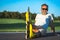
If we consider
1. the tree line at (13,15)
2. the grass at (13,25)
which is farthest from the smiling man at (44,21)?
the grass at (13,25)

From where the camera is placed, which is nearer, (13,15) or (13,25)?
(13,15)

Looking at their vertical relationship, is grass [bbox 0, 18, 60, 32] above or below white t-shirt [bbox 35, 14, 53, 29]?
below

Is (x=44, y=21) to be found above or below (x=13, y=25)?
above

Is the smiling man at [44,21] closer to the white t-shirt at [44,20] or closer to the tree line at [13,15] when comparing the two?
the white t-shirt at [44,20]

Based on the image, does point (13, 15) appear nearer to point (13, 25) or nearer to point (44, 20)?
point (13, 25)

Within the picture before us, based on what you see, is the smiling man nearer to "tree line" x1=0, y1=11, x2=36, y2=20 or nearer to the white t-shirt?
the white t-shirt

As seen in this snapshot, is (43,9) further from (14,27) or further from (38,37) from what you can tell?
(14,27)

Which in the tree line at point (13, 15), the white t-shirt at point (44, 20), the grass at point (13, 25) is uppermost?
the tree line at point (13, 15)

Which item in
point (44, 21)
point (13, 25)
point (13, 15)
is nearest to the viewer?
point (44, 21)

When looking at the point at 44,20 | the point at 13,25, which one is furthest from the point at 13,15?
the point at 44,20

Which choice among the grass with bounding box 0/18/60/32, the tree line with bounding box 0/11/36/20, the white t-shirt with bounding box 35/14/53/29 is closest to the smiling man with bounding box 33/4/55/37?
the white t-shirt with bounding box 35/14/53/29

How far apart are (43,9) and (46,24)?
0.36 m

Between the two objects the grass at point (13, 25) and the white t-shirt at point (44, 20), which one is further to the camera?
the grass at point (13, 25)

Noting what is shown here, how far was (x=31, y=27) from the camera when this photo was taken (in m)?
4.97
